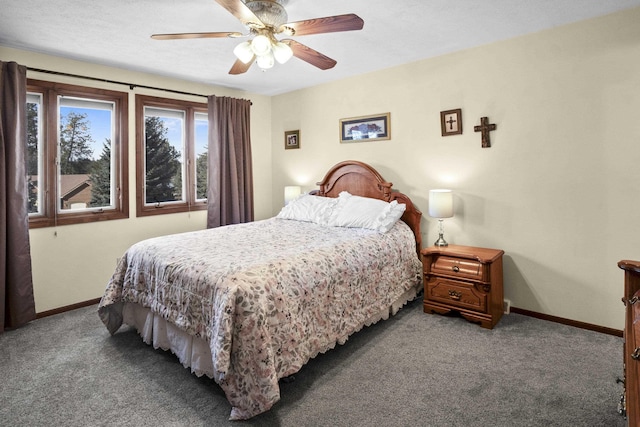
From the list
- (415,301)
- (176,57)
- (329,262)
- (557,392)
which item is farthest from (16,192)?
(557,392)

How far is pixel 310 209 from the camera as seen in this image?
13.1 ft

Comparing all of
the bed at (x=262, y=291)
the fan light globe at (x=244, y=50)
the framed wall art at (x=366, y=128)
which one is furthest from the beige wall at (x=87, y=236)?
the fan light globe at (x=244, y=50)

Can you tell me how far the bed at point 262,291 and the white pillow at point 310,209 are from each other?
16 centimetres

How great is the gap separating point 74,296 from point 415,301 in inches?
135

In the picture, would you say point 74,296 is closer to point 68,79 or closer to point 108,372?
point 108,372

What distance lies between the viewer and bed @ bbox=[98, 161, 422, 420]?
1.88 m

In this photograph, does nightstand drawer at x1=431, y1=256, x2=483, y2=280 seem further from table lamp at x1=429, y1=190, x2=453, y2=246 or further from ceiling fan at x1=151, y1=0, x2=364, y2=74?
ceiling fan at x1=151, y1=0, x2=364, y2=74

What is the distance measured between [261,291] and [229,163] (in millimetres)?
2929

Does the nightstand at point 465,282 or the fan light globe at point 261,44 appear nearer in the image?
the fan light globe at point 261,44

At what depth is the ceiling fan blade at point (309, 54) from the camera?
2.42m

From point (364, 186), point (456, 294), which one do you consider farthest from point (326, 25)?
point (456, 294)

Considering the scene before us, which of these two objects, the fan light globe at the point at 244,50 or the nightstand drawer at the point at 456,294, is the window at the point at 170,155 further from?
the nightstand drawer at the point at 456,294

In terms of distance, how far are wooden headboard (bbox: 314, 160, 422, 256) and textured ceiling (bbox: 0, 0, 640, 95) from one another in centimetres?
116

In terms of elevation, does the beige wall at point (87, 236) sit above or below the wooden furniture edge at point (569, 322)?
above
